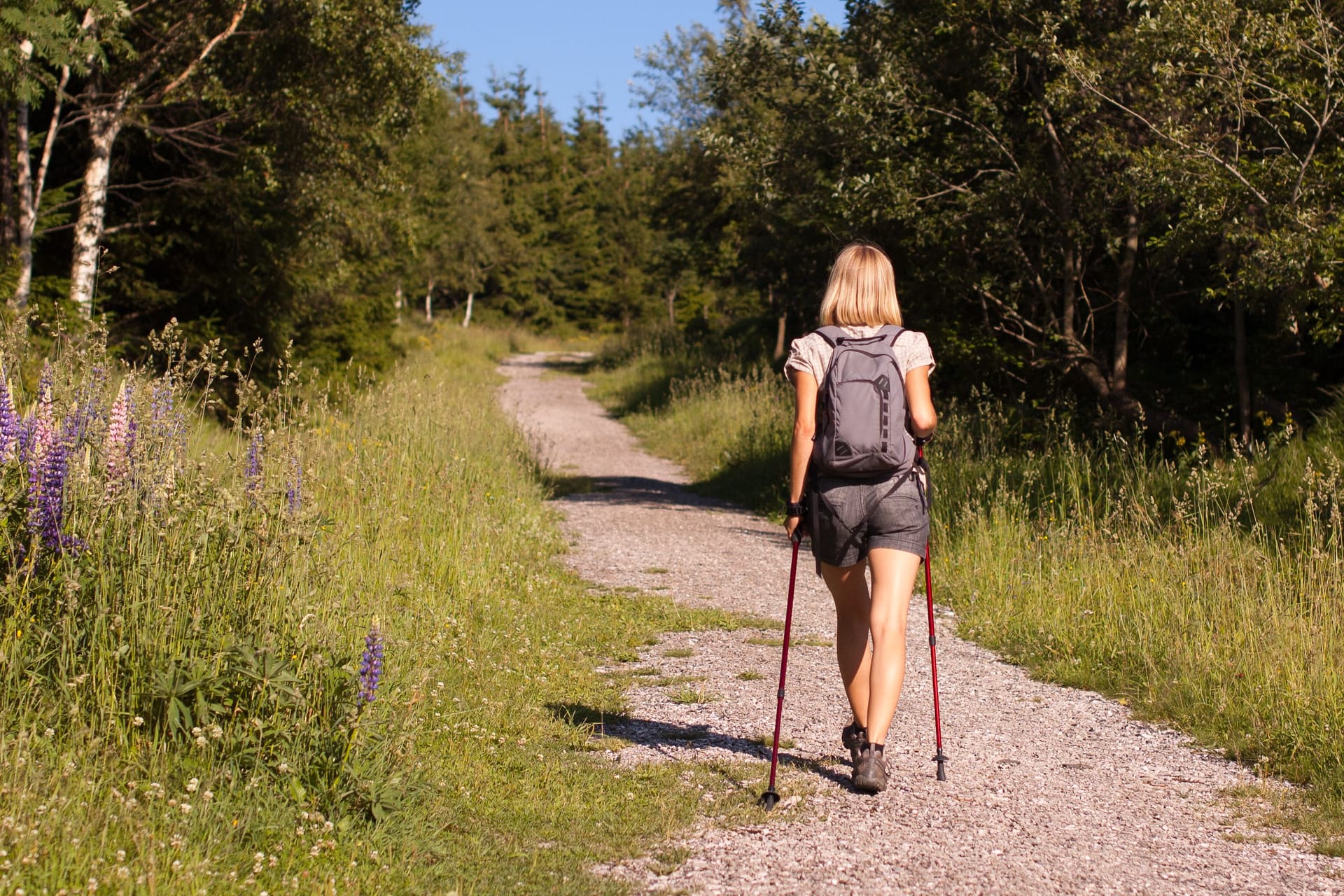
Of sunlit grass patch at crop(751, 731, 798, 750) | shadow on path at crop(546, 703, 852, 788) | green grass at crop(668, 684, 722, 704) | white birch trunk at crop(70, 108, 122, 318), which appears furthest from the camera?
white birch trunk at crop(70, 108, 122, 318)

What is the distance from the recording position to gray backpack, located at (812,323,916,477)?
4.62 metres

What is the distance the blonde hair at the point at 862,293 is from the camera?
4836mm

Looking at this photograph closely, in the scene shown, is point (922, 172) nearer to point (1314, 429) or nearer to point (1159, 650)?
point (1314, 429)

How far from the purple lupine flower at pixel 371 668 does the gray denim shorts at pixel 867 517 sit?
5.60 feet

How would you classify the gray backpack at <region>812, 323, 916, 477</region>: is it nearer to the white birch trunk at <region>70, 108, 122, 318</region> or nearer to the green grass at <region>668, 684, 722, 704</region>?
the green grass at <region>668, 684, 722, 704</region>

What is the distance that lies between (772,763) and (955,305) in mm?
11101

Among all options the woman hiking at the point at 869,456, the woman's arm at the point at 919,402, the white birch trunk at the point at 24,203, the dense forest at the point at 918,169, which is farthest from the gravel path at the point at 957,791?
Result: the white birch trunk at the point at 24,203

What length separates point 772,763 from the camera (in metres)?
4.59

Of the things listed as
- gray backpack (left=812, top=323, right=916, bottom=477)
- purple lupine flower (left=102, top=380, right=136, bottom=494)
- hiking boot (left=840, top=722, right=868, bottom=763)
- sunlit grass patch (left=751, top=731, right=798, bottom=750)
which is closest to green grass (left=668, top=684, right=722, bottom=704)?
sunlit grass patch (left=751, top=731, right=798, bottom=750)

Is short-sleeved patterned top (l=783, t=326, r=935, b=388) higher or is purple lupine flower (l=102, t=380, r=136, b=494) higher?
short-sleeved patterned top (l=783, t=326, r=935, b=388)

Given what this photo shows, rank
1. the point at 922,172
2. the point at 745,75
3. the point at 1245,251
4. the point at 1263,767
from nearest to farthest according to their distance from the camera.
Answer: the point at 1263,767 → the point at 1245,251 → the point at 922,172 → the point at 745,75

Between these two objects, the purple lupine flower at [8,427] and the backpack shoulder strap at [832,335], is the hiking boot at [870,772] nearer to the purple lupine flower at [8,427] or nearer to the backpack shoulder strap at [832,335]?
the backpack shoulder strap at [832,335]

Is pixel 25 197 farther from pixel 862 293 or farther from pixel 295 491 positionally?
pixel 862 293

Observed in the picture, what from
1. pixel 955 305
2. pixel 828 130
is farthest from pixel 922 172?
pixel 955 305
